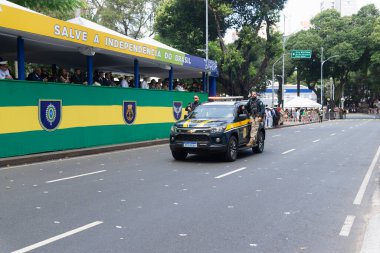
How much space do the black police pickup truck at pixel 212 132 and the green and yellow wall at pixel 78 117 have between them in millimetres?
4136

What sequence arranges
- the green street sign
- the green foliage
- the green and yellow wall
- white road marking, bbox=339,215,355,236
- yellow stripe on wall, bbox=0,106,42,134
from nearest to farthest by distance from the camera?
1. white road marking, bbox=339,215,355,236
2. yellow stripe on wall, bbox=0,106,42,134
3. the green and yellow wall
4. the green street sign
5. the green foliage

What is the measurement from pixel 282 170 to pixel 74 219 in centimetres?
670

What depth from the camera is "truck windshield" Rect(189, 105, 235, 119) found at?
1399 cm

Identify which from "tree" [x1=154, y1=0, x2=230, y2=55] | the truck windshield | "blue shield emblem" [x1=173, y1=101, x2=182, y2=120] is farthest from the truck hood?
"tree" [x1=154, y1=0, x2=230, y2=55]

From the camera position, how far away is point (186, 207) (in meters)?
7.33

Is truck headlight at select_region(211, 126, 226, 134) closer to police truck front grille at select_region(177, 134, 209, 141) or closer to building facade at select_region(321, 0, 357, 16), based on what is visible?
police truck front grille at select_region(177, 134, 209, 141)

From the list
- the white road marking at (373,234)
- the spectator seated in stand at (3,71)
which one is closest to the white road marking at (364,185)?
the white road marking at (373,234)

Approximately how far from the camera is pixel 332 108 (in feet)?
219

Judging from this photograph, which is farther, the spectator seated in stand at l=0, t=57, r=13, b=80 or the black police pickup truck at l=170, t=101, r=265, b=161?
the spectator seated in stand at l=0, t=57, r=13, b=80

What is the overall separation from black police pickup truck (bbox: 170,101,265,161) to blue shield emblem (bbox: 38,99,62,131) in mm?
4106

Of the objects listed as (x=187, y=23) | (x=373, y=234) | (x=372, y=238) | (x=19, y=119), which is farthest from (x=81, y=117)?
(x=187, y=23)

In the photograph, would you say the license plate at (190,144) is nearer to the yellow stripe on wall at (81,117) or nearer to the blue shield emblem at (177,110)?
the yellow stripe on wall at (81,117)

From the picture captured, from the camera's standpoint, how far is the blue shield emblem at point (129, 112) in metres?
18.8

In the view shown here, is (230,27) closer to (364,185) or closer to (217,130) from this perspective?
(217,130)
